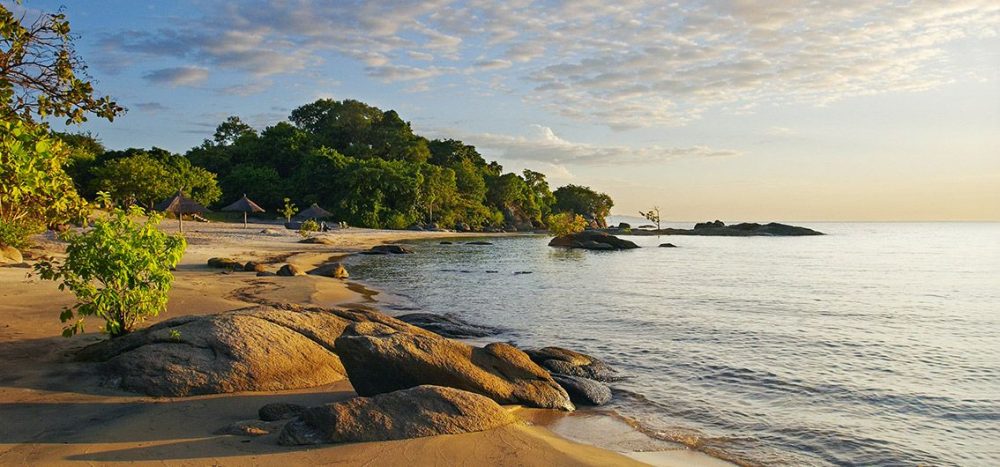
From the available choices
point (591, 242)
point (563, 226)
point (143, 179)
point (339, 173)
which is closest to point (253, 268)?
point (143, 179)

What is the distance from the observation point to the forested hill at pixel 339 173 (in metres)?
66.8

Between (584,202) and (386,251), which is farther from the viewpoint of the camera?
(584,202)

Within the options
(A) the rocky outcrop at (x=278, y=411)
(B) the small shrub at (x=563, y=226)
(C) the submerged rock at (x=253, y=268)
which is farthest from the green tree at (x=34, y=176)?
(B) the small shrub at (x=563, y=226)

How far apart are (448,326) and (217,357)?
7.79 metres

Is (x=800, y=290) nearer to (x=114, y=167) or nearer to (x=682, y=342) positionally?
(x=682, y=342)

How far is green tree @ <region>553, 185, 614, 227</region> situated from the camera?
148 meters

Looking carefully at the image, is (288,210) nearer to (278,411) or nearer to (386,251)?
(386,251)

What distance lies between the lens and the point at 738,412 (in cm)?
1001

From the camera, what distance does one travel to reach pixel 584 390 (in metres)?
10.4

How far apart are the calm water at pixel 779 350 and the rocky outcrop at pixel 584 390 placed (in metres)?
0.32

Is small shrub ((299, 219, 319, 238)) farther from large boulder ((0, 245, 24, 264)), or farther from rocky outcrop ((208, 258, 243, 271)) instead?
large boulder ((0, 245, 24, 264))

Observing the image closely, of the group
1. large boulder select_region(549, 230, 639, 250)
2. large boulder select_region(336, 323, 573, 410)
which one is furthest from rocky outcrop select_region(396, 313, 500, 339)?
large boulder select_region(549, 230, 639, 250)

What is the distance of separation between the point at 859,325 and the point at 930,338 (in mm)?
2212

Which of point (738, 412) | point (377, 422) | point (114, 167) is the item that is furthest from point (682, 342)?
point (114, 167)
